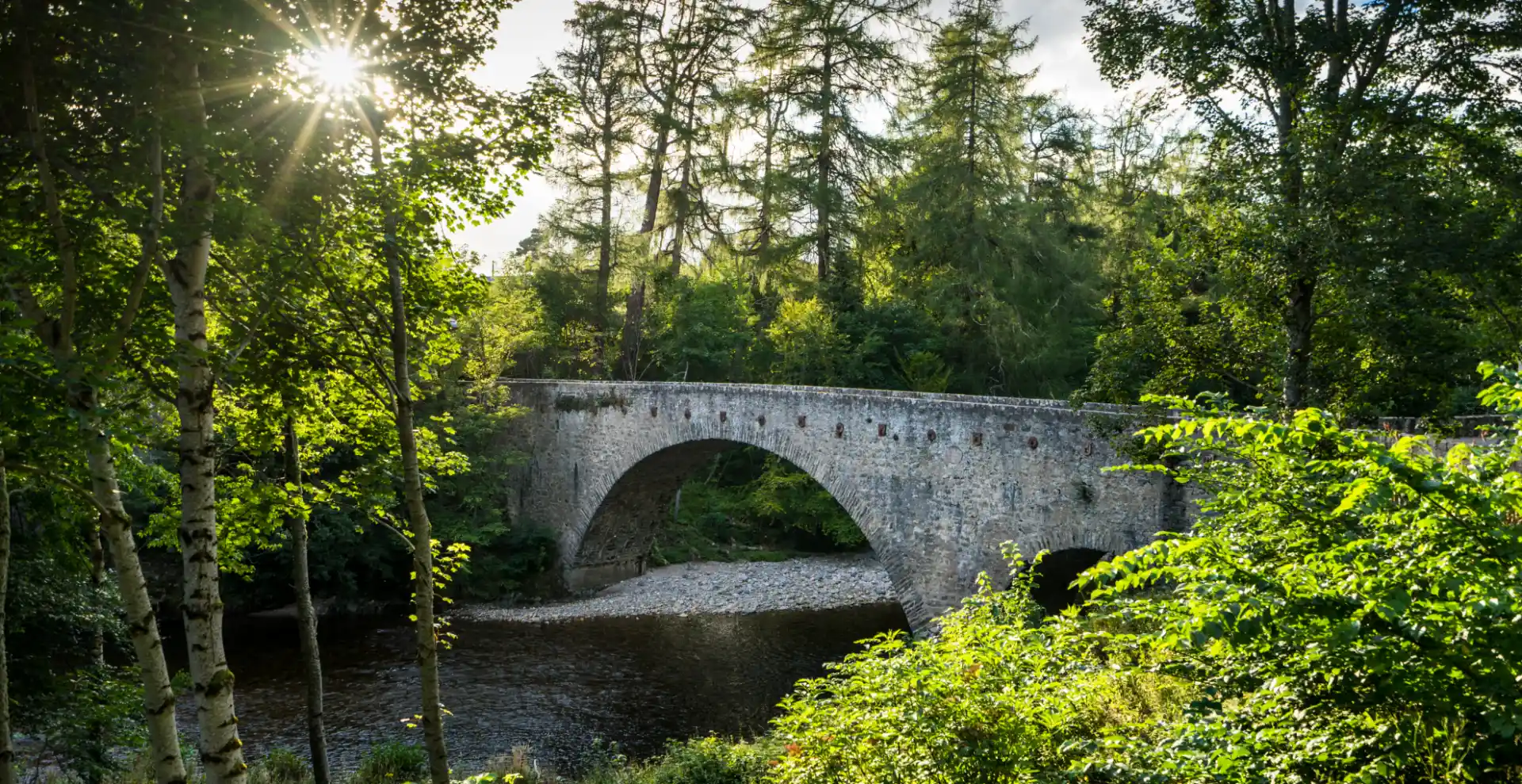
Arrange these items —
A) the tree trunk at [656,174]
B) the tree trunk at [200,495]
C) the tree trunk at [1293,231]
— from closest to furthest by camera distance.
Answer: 1. the tree trunk at [200,495]
2. the tree trunk at [1293,231]
3. the tree trunk at [656,174]

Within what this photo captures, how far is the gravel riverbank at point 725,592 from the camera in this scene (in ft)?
68.5

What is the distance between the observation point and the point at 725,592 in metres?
22.4

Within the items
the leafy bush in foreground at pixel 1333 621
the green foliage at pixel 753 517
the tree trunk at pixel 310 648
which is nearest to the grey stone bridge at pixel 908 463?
the green foliage at pixel 753 517

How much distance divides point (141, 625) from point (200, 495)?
0.65 meters

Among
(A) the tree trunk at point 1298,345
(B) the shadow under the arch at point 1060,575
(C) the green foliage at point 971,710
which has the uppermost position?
(A) the tree trunk at point 1298,345

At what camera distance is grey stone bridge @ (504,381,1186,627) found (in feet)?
43.6

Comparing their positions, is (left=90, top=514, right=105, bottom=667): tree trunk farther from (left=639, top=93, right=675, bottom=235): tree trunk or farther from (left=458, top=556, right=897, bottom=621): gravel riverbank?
(left=639, top=93, right=675, bottom=235): tree trunk

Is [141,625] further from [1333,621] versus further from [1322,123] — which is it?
[1322,123]

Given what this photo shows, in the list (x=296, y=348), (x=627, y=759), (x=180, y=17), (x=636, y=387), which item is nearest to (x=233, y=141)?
(x=180, y=17)

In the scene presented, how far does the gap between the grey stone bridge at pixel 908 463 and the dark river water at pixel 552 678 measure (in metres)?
3.13

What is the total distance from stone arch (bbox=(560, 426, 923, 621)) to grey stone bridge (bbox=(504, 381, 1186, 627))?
0.16 ft

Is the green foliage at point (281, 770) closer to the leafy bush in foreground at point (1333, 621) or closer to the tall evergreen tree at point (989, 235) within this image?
the leafy bush in foreground at point (1333, 621)

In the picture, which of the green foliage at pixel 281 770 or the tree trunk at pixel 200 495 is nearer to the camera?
the tree trunk at pixel 200 495

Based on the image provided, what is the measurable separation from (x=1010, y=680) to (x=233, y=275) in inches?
211
